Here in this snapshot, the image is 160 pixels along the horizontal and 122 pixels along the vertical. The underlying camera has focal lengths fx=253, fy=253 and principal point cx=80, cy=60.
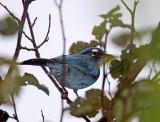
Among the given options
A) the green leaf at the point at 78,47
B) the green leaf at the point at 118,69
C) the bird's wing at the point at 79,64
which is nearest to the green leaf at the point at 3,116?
the green leaf at the point at 118,69

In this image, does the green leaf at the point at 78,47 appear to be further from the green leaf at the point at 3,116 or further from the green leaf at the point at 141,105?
the green leaf at the point at 141,105

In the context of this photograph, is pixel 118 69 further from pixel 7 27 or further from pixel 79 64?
pixel 7 27

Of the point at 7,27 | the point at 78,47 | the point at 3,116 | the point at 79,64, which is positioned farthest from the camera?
the point at 79,64

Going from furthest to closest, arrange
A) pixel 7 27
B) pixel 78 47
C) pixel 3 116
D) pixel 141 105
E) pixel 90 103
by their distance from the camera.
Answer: pixel 78 47
pixel 3 116
pixel 90 103
pixel 7 27
pixel 141 105

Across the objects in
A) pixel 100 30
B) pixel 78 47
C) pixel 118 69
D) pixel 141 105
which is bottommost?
pixel 141 105

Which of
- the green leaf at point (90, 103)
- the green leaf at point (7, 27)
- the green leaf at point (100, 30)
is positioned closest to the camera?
the green leaf at point (7, 27)

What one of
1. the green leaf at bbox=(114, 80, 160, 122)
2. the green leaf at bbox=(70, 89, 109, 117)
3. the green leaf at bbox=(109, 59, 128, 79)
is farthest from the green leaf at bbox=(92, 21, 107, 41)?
the green leaf at bbox=(114, 80, 160, 122)

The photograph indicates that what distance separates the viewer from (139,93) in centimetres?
82

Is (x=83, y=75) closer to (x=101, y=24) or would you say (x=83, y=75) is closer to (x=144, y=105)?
(x=101, y=24)

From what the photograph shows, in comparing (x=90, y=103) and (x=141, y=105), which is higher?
(x=90, y=103)

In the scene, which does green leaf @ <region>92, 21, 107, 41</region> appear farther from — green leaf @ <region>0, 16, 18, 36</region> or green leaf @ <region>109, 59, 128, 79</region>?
green leaf @ <region>0, 16, 18, 36</region>

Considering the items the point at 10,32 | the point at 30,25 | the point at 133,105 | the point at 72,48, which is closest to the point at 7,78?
the point at 10,32

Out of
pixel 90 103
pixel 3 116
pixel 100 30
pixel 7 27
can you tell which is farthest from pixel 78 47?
pixel 7 27

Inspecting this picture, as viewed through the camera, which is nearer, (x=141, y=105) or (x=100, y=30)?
(x=141, y=105)
